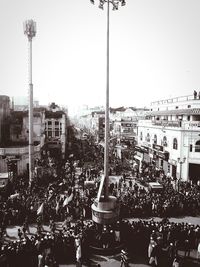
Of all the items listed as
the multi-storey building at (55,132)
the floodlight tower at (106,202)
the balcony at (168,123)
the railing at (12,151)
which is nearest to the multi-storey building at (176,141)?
the balcony at (168,123)

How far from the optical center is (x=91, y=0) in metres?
14.7

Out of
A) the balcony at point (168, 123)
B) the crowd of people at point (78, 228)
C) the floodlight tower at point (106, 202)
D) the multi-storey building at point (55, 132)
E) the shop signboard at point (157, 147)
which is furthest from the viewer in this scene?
the multi-storey building at point (55, 132)

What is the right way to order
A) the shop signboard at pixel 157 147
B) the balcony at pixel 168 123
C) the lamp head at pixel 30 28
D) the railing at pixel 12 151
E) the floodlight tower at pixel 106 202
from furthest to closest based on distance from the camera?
the shop signboard at pixel 157 147, the balcony at pixel 168 123, the railing at pixel 12 151, the lamp head at pixel 30 28, the floodlight tower at pixel 106 202

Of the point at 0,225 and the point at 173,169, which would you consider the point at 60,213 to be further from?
the point at 173,169

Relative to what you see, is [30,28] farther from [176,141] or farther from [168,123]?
[176,141]

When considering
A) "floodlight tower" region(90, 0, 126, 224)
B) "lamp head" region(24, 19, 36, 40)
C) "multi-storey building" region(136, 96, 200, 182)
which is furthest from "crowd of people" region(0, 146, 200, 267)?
"lamp head" region(24, 19, 36, 40)

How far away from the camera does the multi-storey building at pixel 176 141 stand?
3431cm

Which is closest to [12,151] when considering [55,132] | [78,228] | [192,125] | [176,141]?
[55,132]

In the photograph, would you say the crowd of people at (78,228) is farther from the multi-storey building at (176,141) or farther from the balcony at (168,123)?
the balcony at (168,123)

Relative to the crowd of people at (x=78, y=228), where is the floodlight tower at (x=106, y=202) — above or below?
above

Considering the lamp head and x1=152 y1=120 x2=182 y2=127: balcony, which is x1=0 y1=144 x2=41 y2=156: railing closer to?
the lamp head

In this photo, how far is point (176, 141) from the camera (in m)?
36.7

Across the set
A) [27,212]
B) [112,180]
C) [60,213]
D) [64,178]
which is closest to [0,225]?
[27,212]

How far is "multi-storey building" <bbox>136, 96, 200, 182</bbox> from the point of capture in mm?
34312
